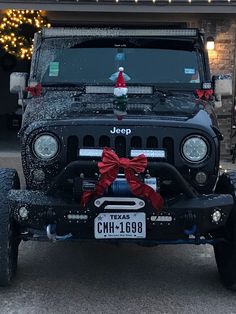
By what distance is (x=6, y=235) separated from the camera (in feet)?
13.2

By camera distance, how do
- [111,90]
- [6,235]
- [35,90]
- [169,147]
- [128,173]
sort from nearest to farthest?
[128,173]
[169,147]
[6,235]
[111,90]
[35,90]

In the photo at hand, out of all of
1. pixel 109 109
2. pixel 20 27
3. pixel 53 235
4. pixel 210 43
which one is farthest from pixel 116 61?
pixel 20 27

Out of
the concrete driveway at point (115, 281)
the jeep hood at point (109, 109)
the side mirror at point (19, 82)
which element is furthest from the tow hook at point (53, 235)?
the side mirror at point (19, 82)

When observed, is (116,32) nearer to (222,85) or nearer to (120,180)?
(222,85)

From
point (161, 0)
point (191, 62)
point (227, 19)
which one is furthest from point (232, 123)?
point (191, 62)

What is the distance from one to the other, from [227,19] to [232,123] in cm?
193

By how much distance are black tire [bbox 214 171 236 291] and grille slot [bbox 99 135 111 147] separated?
3.23ft

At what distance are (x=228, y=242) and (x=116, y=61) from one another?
6.52ft

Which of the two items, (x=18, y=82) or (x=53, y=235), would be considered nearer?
(x=53, y=235)

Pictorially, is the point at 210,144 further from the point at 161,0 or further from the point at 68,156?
the point at 161,0

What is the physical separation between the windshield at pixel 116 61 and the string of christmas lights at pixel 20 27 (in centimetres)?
621

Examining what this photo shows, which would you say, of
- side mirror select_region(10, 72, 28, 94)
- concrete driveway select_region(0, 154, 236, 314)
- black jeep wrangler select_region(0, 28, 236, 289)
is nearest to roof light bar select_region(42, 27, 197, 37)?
side mirror select_region(10, 72, 28, 94)

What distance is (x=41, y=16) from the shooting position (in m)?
11.3

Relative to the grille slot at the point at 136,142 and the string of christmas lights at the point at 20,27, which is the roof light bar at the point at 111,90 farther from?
the string of christmas lights at the point at 20,27
